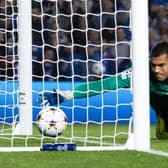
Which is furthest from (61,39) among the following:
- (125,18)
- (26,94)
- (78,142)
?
(78,142)

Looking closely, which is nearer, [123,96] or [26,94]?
[26,94]

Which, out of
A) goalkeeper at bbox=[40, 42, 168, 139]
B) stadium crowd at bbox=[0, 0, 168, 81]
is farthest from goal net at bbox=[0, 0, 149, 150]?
goalkeeper at bbox=[40, 42, 168, 139]

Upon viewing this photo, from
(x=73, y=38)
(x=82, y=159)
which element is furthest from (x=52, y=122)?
(x=73, y=38)

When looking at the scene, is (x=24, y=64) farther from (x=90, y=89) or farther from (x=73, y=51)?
(x=73, y=51)

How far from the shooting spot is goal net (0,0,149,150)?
266 inches

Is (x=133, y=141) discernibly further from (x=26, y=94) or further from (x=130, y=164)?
(x=26, y=94)

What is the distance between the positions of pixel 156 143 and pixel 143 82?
1.17m

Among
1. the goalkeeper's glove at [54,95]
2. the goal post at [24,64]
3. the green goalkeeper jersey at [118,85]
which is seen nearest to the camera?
the green goalkeeper jersey at [118,85]

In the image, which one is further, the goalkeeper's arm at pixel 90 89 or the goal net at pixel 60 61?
the goal net at pixel 60 61

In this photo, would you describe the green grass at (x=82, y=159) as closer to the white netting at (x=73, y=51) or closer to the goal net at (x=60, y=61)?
the goal net at (x=60, y=61)

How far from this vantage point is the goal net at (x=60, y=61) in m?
6.76

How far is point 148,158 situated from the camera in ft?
14.8

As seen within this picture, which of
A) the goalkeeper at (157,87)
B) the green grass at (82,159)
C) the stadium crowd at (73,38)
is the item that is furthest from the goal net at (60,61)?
the green grass at (82,159)

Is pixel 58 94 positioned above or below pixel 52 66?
below
